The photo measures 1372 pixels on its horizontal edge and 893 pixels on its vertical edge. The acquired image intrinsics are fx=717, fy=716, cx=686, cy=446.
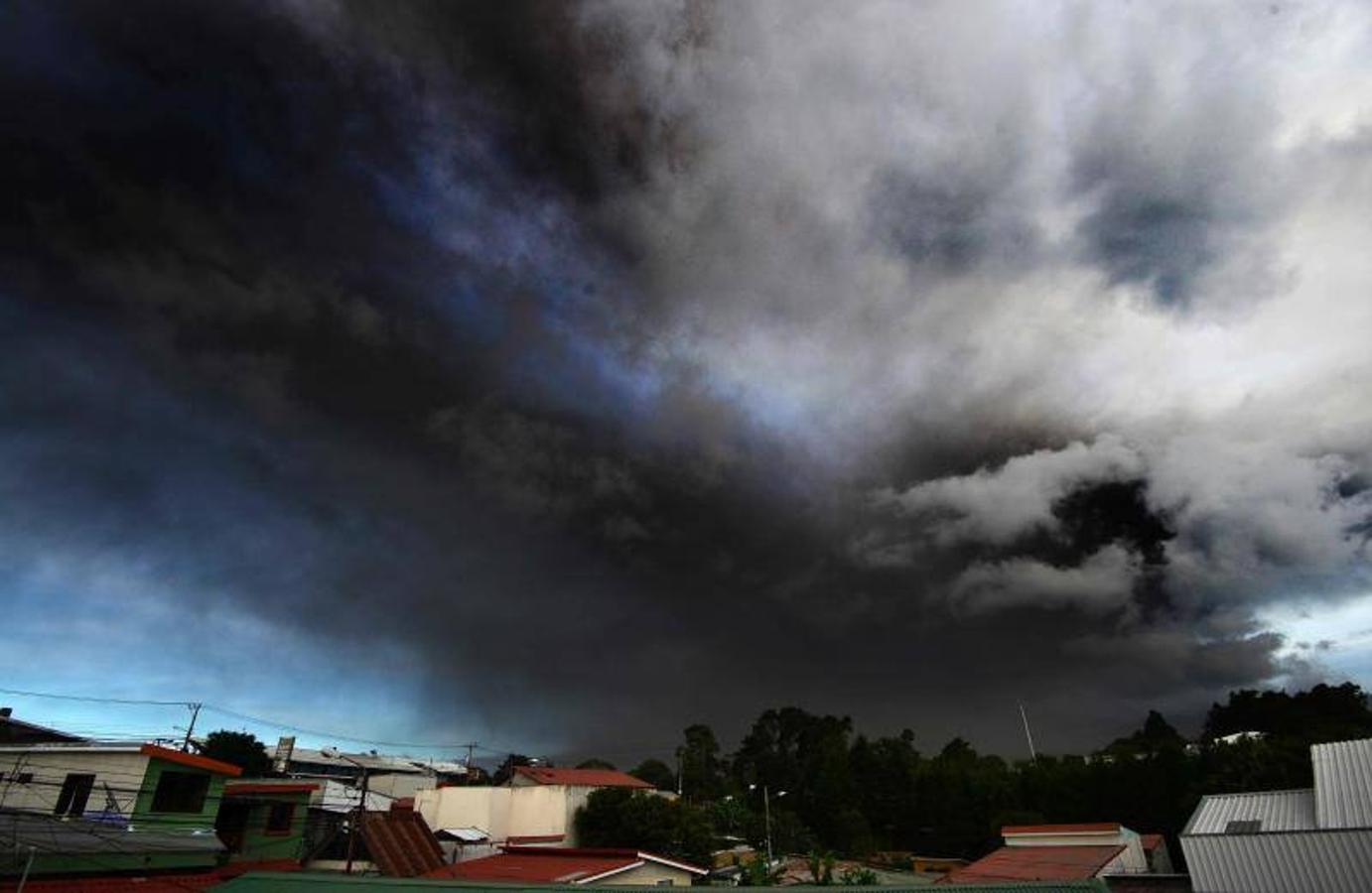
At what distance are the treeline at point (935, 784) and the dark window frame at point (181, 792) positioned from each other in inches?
1256

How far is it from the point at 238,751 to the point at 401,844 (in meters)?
50.8

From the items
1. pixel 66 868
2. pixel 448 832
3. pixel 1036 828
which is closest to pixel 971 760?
pixel 1036 828

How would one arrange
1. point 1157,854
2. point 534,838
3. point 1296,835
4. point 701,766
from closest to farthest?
1. point 1296,835
2. point 1157,854
3. point 534,838
4. point 701,766

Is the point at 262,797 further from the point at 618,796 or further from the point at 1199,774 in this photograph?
the point at 1199,774

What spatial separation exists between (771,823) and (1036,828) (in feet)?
123

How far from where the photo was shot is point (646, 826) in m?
56.5

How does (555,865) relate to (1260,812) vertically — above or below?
below

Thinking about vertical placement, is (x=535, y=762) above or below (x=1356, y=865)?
above

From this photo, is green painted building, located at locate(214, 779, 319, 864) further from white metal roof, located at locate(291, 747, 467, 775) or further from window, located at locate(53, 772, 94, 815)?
white metal roof, located at locate(291, 747, 467, 775)

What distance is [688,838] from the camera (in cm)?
5641

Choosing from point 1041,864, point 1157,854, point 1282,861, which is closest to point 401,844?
point 1041,864

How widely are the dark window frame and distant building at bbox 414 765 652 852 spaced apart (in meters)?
26.5

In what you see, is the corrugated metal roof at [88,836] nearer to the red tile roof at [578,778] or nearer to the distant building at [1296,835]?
the red tile roof at [578,778]

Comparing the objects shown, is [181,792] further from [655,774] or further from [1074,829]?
[655,774]
